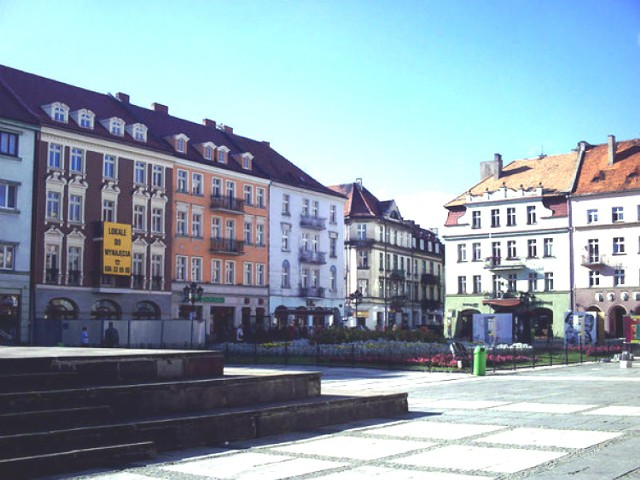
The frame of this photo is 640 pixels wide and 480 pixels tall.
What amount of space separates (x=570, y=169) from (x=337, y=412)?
60.1m

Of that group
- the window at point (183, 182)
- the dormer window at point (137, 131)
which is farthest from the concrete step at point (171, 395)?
the window at point (183, 182)

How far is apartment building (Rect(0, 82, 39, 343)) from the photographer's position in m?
43.8

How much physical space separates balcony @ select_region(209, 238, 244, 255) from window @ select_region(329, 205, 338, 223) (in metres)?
13.0

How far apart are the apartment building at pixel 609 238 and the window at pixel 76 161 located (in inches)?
1536

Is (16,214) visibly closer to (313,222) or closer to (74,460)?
(313,222)

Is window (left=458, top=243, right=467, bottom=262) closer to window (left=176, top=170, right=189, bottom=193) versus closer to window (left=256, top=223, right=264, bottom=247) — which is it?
window (left=256, top=223, right=264, bottom=247)

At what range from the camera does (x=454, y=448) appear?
1097cm

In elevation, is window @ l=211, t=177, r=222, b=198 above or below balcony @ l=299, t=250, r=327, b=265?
above

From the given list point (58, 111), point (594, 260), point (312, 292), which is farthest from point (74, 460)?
point (594, 260)

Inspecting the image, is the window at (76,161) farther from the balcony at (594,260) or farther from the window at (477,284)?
the balcony at (594,260)

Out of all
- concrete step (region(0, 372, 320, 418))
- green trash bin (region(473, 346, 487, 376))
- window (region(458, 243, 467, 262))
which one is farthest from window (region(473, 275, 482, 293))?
concrete step (region(0, 372, 320, 418))

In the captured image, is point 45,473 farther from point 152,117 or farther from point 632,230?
point 632,230

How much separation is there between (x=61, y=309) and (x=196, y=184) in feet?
47.6

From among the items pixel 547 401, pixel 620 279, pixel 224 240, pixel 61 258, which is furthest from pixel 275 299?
pixel 547 401
